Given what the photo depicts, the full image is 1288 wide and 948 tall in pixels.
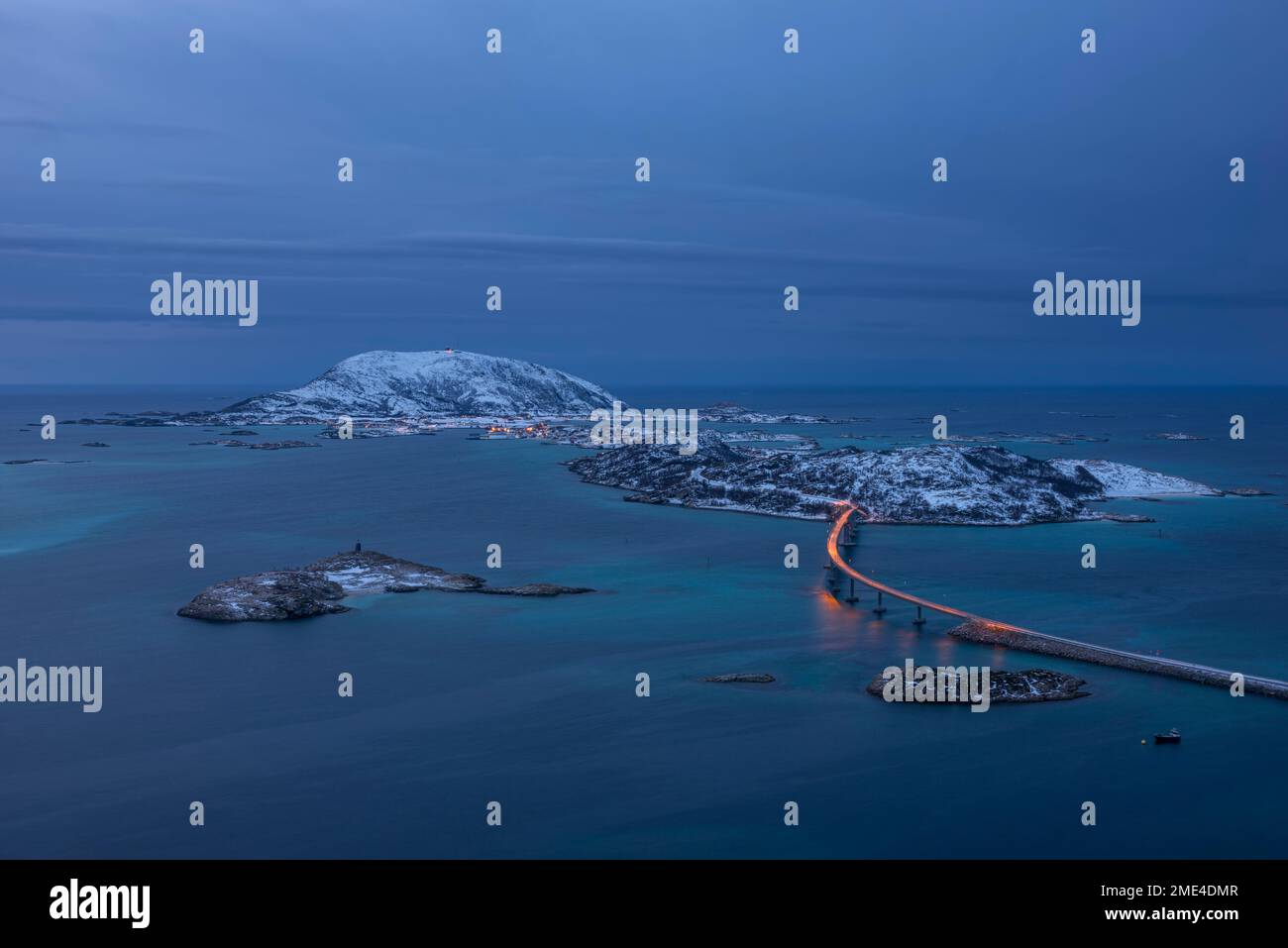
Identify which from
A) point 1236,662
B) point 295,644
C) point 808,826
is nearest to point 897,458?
point 1236,662

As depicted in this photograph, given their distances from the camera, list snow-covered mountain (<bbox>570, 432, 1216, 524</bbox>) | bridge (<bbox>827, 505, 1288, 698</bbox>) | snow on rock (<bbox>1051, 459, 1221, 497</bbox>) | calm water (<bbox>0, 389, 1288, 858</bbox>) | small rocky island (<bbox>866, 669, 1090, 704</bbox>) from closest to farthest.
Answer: calm water (<bbox>0, 389, 1288, 858</bbox>) < small rocky island (<bbox>866, 669, 1090, 704</bbox>) < bridge (<bbox>827, 505, 1288, 698</bbox>) < snow-covered mountain (<bbox>570, 432, 1216, 524</bbox>) < snow on rock (<bbox>1051, 459, 1221, 497</bbox>)

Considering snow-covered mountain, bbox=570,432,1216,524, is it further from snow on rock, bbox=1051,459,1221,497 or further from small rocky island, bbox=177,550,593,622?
small rocky island, bbox=177,550,593,622

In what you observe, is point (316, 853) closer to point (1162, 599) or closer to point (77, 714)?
point (77, 714)

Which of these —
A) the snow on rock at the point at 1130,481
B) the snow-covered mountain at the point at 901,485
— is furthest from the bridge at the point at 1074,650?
the snow on rock at the point at 1130,481

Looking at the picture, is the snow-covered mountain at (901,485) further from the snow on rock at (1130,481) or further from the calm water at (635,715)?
the calm water at (635,715)

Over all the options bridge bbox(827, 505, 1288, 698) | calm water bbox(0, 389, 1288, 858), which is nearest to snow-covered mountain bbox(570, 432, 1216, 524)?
calm water bbox(0, 389, 1288, 858)
